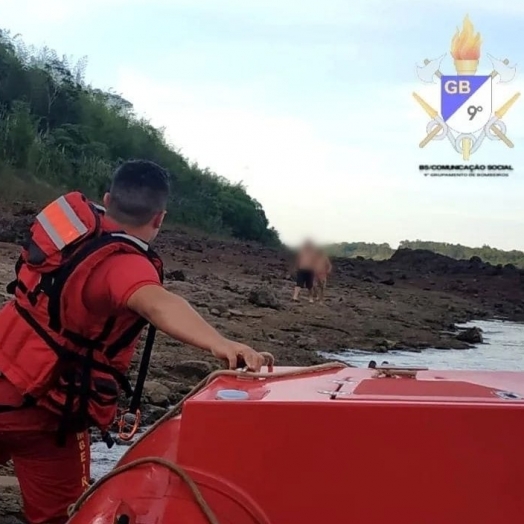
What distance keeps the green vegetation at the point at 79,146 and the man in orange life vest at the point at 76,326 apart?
2011 cm

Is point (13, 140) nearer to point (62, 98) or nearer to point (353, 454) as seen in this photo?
point (62, 98)

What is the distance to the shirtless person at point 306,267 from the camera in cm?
869

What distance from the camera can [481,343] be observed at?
1588 cm

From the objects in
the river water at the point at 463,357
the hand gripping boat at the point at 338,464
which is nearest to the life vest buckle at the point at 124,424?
the hand gripping boat at the point at 338,464

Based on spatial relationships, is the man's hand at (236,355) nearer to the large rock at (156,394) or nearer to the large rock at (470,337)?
the large rock at (156,394)

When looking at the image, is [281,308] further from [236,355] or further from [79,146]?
[79,146]

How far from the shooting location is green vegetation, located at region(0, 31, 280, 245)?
83.5 feet

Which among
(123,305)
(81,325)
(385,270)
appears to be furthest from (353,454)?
(385,270)

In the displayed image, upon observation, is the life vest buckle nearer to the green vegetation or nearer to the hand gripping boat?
the hand gripping boat

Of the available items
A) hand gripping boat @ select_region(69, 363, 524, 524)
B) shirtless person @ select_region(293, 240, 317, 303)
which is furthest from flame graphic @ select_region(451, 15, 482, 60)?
hand gripping boat @ select_region(69, 363, 524, 524)

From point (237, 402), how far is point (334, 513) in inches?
12.2

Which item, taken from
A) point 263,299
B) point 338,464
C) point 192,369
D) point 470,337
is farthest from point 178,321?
point 470,337

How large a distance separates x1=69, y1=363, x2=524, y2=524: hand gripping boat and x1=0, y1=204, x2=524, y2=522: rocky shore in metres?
4.17

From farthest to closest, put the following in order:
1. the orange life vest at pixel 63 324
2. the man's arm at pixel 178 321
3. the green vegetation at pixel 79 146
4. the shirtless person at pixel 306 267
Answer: the green vegetation at pixel 79 146 → the shirtless person at pixel 306 267 → the orange life vest at pixel 63 324 → the man's arm at pixel 178 321
